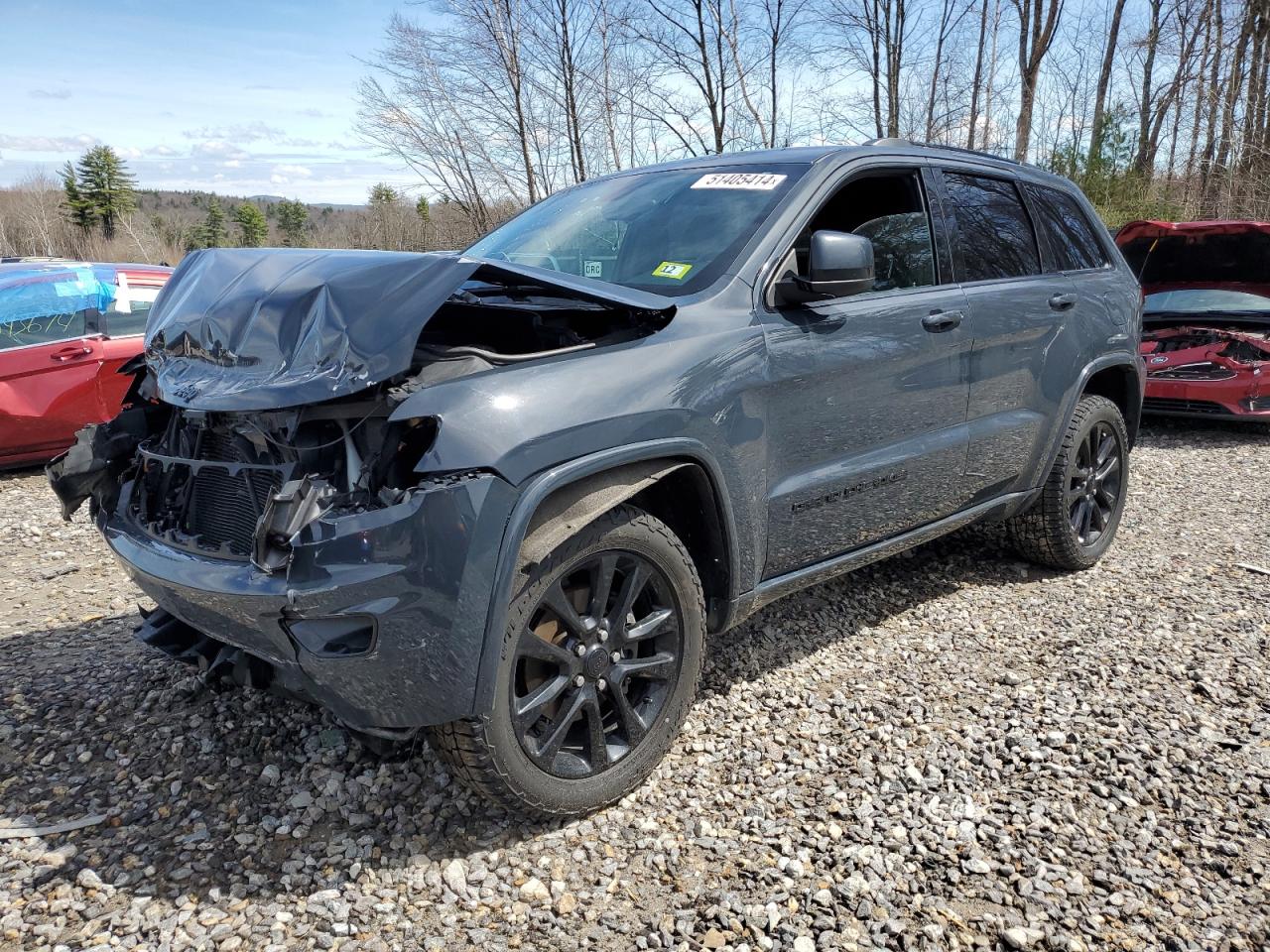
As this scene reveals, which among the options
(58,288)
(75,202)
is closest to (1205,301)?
(58,288)

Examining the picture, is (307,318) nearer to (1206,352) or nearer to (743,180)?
(743,180)

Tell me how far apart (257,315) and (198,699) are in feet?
5.32

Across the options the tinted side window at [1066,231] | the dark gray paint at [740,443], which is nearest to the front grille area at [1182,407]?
the tinted side window at [1066,231]

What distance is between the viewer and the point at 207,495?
2.70m

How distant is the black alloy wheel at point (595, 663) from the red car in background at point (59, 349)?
5799 millimetres

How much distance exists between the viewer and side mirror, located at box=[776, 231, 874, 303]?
2941 mm

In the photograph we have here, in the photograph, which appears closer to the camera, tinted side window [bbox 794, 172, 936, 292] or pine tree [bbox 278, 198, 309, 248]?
tinted side window [bbox 794, 172, 936, 292]

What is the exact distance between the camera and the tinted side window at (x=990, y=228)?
155 inches

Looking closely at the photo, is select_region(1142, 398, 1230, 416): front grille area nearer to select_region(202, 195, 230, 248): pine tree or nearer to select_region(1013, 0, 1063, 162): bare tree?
select_region(1013, 0, 1063, 162): bare tree

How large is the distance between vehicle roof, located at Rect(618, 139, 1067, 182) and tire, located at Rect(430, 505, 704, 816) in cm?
160

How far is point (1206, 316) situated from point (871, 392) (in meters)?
6.97

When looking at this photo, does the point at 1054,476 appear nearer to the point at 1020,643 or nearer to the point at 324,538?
the point at 1020,643

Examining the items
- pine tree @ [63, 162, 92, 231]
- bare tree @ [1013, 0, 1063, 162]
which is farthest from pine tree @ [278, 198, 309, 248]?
bare tree @ [1013, 0, 1063, 162]

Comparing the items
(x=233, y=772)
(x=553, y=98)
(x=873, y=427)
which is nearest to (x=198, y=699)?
(x=233, y=772)
